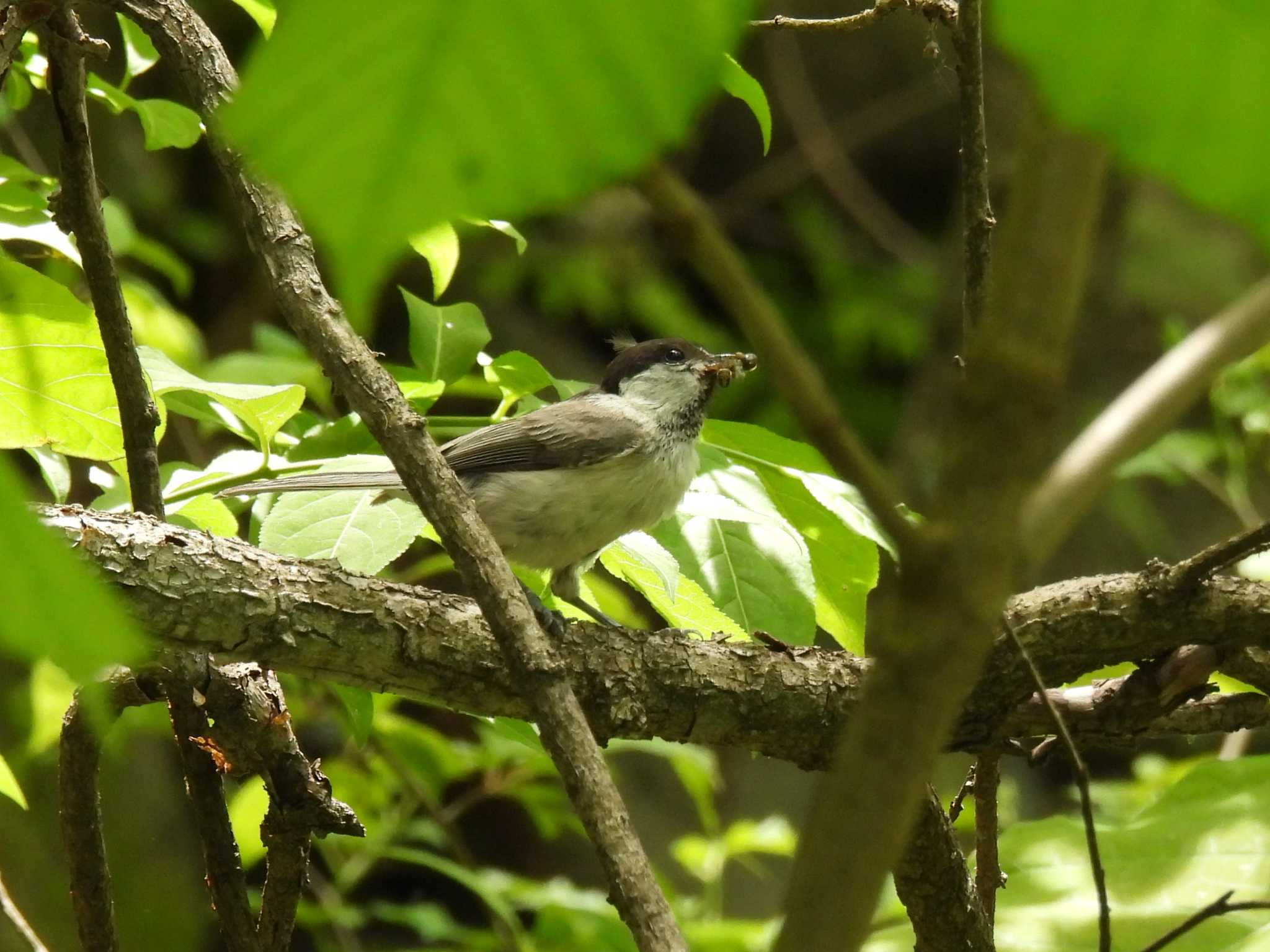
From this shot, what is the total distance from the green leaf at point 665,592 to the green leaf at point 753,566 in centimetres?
4

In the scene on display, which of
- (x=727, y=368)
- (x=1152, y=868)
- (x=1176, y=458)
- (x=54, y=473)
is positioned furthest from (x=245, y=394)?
(x=1176, y=458)

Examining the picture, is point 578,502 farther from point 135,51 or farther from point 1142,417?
point 1142,417

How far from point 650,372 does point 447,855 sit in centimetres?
398

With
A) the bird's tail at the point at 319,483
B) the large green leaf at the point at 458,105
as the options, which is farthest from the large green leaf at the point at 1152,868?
the large green leaf at the point at 458,105

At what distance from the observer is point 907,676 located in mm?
599

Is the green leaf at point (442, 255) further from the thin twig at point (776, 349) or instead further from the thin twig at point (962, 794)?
the thin twig at point (776, 349)

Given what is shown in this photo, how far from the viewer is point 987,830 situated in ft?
7.48

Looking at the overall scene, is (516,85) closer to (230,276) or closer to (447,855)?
(447,855)

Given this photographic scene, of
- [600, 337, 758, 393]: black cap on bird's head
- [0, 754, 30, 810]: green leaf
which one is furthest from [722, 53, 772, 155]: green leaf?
[600, 337, 758, 393]: black cap on bird's head

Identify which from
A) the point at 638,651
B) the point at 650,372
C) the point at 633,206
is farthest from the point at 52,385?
the point at 633,206

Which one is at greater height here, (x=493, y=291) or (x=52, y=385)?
(x=493, y=291)

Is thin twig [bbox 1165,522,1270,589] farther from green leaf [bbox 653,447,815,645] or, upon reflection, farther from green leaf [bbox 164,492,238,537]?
green leaf [bbox 164,492,238,537]

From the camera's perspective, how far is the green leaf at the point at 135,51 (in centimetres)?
263

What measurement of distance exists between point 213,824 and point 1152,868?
164cm
